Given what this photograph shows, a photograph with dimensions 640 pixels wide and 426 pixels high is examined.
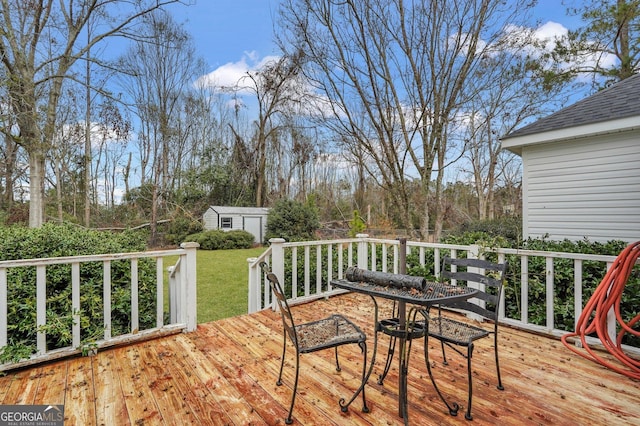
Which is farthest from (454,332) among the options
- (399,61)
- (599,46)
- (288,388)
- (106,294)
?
(599,46)

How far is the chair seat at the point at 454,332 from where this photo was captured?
1.99m

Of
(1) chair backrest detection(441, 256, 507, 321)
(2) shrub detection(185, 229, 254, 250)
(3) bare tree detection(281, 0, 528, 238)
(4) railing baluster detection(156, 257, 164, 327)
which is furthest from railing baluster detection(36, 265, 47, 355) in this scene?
(2) shrub detection(185, 229, 254, 250)

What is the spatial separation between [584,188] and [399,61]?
4073 mm

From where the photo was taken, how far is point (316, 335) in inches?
82.5

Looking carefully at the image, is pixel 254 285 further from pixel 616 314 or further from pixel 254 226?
pixel 254 226

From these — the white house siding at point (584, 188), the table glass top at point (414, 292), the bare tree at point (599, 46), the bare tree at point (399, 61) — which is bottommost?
the table glass top at point (414, 292)

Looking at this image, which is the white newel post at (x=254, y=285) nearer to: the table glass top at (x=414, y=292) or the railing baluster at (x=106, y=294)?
the railing baluster at (x=106, y=294)

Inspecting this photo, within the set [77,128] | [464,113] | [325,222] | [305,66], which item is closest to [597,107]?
[464,113]

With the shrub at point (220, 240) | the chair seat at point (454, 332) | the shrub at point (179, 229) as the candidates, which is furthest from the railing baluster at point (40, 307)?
the shrub at point (179, 229)

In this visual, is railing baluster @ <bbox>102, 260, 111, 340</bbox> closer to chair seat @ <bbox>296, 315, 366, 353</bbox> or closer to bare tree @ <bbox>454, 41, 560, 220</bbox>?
chair seat @ <bbox>296, 315, 366, 353</bbox>

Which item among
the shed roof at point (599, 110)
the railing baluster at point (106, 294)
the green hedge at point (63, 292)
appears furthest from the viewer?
the shed roof at point (599, 110)

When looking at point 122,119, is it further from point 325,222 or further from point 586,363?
point 325,222

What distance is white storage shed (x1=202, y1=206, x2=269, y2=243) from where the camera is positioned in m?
16.2

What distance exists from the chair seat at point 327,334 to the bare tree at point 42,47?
761 cm
